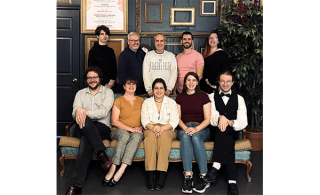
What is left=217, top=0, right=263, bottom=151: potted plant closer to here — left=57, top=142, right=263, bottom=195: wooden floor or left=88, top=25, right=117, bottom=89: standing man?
left=57, top=142, right=263, bottom=195: wooden floor

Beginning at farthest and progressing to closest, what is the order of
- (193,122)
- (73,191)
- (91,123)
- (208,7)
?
(208,7) → (193,122) → (91,123) → (73,191)

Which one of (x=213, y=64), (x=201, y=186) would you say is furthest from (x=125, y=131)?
(x=213, y=64)

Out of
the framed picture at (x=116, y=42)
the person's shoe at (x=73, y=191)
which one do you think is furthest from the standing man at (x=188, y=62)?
the person's shoe at (x=73, y=191)

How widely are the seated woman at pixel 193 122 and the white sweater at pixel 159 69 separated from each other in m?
0.44

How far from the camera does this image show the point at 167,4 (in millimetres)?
4309

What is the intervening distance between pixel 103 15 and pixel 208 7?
5.20 ft

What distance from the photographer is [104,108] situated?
314 centimetres

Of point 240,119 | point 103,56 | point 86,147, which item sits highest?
point 103,56

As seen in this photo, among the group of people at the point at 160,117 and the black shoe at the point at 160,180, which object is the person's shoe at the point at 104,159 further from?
the black shoe at the point at 160,180

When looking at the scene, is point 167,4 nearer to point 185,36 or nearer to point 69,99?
point 185,36

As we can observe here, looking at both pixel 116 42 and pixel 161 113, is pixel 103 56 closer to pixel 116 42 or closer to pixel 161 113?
pixel 116 42

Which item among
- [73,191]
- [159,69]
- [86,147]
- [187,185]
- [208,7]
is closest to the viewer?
[73,191]
